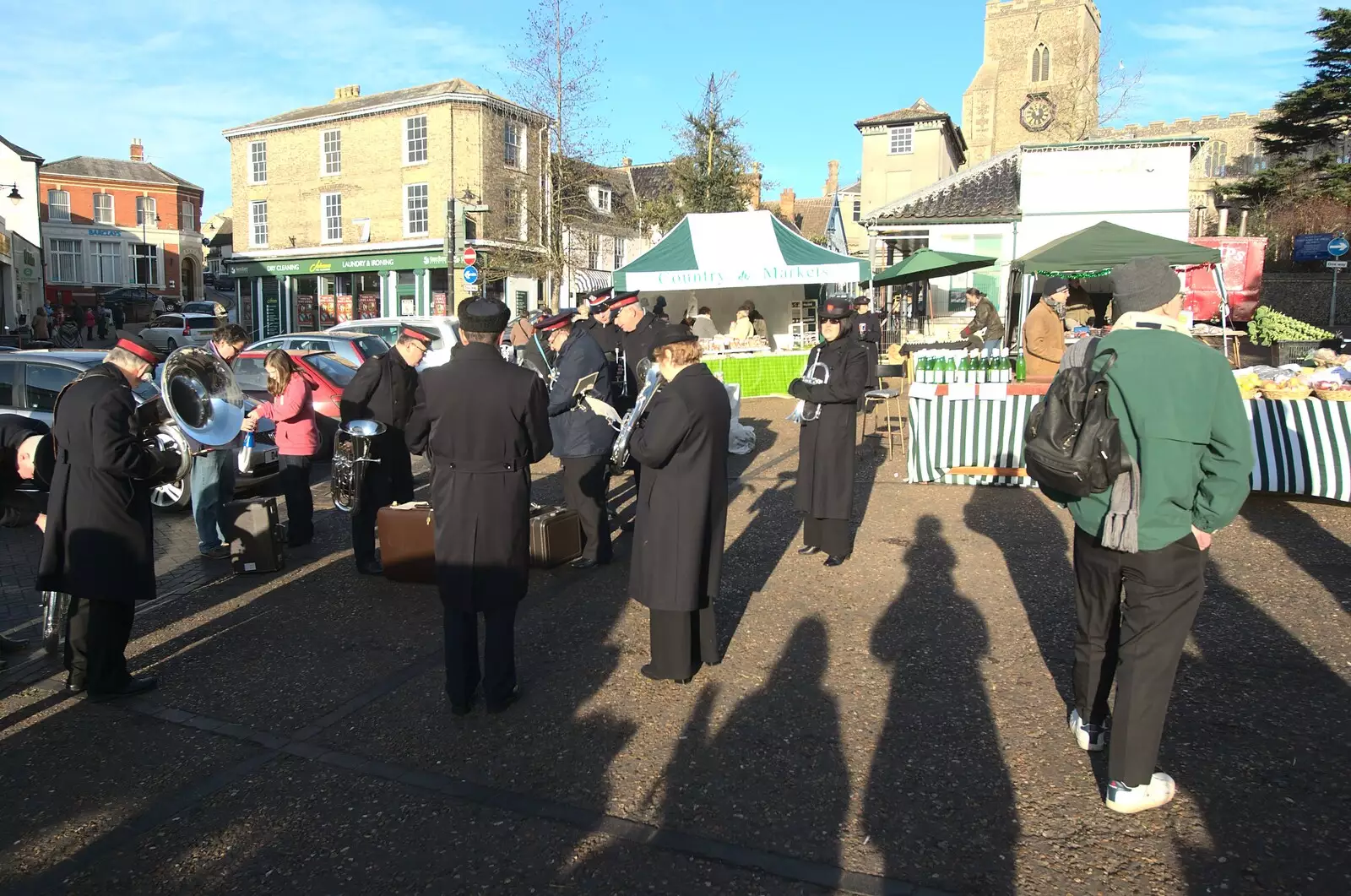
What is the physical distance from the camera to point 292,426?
287 inches

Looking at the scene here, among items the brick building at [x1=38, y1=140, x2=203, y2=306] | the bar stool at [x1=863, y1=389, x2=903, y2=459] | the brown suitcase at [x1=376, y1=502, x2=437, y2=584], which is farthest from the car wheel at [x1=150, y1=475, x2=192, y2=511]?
the brick building at [x1=38, y1=140, x2=203, y2=306]

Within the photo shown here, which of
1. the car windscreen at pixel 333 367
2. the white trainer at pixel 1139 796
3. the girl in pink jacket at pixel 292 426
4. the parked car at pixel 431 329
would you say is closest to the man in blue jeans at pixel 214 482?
the girl in pink jacket at pixel 292 426

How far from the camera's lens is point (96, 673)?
470cm

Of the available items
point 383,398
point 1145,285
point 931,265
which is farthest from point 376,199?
point 1145,285

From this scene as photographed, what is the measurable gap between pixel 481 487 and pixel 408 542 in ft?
7.83

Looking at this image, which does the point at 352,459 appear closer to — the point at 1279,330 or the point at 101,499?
the point at 101,499

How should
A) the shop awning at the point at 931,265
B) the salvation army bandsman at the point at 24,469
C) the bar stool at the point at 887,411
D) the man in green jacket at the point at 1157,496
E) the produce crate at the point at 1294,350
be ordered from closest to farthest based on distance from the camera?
the man in green jacket at the point at 1157,496 < the salvation army bandsman at the point at 24,469 < the bar stool at the point at 887,411 < the produce crate at the point at 1294,350 < the shop awning at the point at 931,265

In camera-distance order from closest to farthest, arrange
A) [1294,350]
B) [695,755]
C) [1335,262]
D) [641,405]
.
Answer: [695,755]
[641,405]
[1294,350]
[1335,262]

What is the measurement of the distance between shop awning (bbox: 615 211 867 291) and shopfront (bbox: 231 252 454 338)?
59.7 ft

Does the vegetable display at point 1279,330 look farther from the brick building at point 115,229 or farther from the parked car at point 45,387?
the brick building at point 115,229

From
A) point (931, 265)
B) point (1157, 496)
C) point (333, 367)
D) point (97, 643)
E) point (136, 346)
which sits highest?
point (931, 265)

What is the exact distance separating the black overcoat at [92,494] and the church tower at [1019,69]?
67204 millimetres

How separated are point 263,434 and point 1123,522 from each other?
8708 millimetres

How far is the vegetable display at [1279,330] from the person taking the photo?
14320 millimetres
